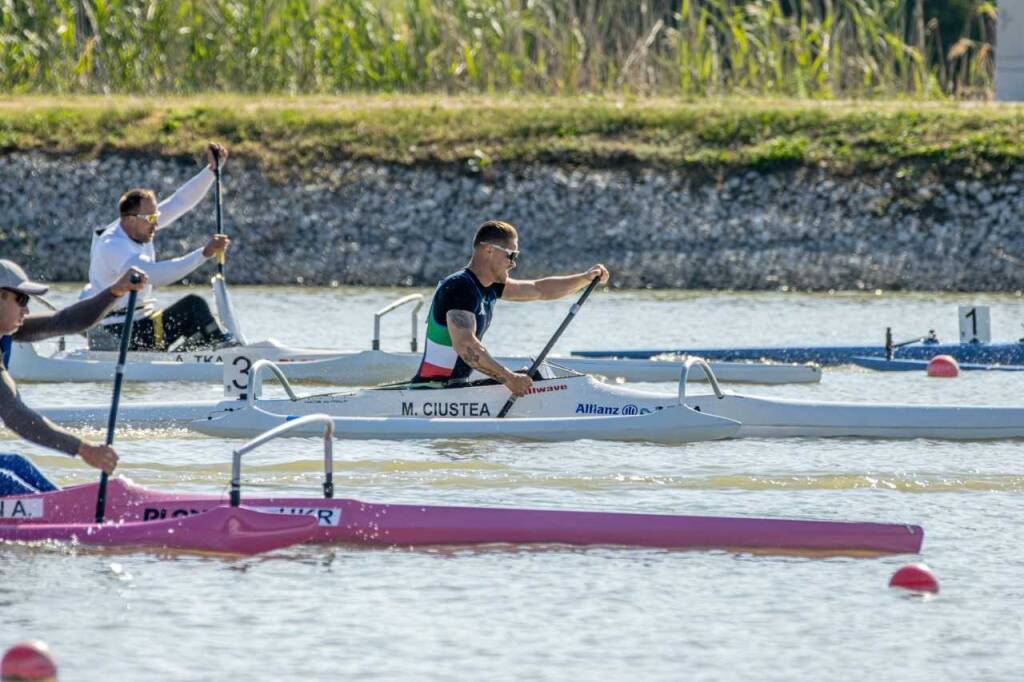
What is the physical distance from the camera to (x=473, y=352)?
12164mm

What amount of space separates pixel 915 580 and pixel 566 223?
16.8m

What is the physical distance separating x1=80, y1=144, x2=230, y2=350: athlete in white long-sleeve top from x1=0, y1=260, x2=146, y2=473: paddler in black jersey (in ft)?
17.9

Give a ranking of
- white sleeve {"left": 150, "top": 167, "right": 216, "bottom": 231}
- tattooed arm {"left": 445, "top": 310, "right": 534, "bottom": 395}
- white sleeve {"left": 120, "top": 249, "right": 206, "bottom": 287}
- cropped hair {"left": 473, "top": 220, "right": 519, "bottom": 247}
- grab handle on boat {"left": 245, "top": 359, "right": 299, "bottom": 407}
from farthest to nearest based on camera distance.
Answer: white sleeve {"left": 150, "top": 167, "right": 216, "bottom": 231} → white sleeve {"left": 120, "top": 249, "right": 206, "bottom": 287} → cropped hair {"left": 473, "top": 220, "right": 519, "bottom": 247} → tattooed arm {"left": 445, "top": 310, "right": 534, "bottom": 395} → grab handle on boat {"left": 245, "top": 359, "right": 299, "bottom": 407}

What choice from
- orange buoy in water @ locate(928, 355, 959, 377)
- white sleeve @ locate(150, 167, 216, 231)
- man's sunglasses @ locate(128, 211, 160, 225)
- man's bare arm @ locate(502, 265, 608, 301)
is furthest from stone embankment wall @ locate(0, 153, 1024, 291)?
man's bare arm @ locate(502, 265, 608, 301)

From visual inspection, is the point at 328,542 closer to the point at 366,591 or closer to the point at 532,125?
the point at 366,591

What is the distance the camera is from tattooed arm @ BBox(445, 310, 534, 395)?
1217 cm

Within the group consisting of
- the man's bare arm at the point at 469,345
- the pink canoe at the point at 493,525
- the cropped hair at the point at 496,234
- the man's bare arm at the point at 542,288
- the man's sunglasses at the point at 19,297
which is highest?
the cropped hair at the point at 496,234

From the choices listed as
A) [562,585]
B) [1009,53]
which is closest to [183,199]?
[562,585]

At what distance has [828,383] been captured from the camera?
54.5 feet

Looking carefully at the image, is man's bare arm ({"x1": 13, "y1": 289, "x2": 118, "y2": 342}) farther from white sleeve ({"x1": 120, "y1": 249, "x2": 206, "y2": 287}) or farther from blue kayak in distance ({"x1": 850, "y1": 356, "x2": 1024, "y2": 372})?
blue kayak in distance ({"x1": 850, "y1": 356, "x2": 1024, "y2": 372})

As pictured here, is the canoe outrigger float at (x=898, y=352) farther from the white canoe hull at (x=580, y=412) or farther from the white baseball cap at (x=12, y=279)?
the white baseball cap at (x=12, y=279)

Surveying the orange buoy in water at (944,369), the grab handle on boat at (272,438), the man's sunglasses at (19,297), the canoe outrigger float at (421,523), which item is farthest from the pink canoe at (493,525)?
the orange buoy in water at (944,369)

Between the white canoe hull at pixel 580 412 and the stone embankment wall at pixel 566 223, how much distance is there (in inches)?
465

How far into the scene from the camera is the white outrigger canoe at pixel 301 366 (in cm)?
1565
